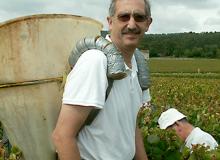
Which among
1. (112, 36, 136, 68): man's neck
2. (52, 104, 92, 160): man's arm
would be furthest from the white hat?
(52, 104, 92, 160): man's arm

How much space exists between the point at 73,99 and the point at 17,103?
0.30 metres

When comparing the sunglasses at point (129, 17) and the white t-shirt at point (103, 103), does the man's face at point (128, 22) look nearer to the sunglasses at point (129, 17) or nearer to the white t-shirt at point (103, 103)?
the sunglasses at point (129, 17)

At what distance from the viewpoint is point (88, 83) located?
2.28 meters

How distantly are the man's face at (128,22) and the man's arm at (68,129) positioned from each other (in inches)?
15.9

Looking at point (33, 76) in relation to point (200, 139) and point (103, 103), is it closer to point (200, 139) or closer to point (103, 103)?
point (103, 103)

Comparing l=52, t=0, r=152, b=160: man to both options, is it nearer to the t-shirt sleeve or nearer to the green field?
the t-shirt sleeve

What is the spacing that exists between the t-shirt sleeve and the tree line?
352 ft

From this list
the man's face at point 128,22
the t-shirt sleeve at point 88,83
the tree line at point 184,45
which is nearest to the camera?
the t-shirt sleeve at point 88,83

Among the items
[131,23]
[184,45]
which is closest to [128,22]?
[131,23]

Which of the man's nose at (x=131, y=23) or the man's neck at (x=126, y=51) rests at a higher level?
the man's nose at (x=131, y=23)

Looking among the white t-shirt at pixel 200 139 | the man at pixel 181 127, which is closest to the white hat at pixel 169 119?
the man at pixel 181 127

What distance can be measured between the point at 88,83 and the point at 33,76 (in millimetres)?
304

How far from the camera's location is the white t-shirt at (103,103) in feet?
7.48

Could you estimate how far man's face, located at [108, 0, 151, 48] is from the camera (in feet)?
8.21
